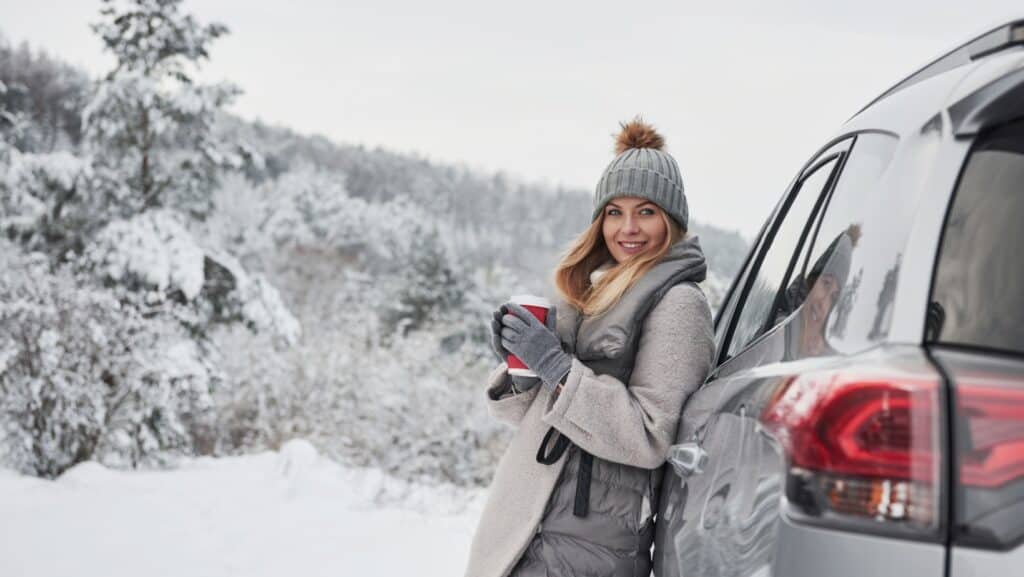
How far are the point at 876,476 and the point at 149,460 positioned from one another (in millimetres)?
10502

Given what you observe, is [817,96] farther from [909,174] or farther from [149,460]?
[149,460]

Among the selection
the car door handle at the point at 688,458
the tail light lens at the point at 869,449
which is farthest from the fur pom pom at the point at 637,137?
the tail light lens at the point at 869,449

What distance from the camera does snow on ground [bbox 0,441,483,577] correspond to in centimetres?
517

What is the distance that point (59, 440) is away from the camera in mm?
8469

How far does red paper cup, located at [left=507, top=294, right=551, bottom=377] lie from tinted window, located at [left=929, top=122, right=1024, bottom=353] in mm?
1206

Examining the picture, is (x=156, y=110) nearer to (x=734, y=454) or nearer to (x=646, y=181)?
(x=646, y=181)

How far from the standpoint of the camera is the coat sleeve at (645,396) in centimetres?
202

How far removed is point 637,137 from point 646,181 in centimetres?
26

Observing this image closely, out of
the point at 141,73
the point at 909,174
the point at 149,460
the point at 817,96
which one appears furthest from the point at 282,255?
the point at 909,174

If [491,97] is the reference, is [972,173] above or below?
below

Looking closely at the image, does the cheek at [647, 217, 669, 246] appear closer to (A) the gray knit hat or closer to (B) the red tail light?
(A) the gray knit hat

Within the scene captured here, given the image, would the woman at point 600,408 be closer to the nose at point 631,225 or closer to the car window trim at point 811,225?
the nose at point 631,225

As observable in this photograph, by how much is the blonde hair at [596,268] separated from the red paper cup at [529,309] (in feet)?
0.54

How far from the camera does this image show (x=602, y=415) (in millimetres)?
2031
